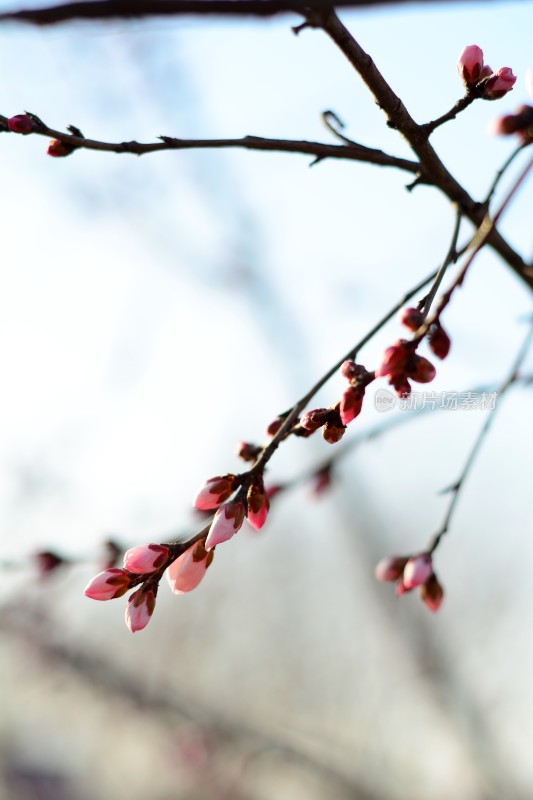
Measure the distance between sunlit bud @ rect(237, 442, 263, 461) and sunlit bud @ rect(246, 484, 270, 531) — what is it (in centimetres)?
16

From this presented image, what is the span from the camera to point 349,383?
2.54 ft

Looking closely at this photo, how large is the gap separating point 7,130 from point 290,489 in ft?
3.12

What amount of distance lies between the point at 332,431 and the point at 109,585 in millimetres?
315

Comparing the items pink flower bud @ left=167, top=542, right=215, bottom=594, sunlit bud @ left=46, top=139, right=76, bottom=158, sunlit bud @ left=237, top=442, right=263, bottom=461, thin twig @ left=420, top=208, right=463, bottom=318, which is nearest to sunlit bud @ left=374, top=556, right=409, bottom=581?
sunlit bud @ left=237, top=442, right=263, bottom=461

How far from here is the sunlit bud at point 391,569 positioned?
1.19 m

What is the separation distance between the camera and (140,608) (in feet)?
2.64

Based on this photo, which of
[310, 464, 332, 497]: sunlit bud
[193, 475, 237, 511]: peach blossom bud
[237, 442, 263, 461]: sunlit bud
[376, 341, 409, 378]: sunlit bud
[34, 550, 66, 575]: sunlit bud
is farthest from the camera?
[310, 464, 332, 497]: sunlit bud

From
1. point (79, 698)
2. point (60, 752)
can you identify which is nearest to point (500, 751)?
point (79, 698)

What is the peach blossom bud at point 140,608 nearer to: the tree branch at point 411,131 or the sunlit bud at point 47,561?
the tree branch at point 411,131

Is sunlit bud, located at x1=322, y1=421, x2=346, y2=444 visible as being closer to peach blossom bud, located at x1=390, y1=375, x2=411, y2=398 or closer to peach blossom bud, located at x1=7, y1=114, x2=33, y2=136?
peach blossom bud, located at x1=390, y1=375, x2=411, y2=398

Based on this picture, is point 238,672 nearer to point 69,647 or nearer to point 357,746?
point 357,746

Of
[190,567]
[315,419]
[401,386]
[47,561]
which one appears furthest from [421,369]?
[47,561]

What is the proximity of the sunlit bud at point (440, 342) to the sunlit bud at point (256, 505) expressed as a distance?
268 millimetres

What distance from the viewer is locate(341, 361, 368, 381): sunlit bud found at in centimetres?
77
